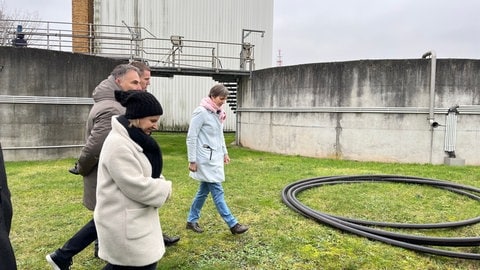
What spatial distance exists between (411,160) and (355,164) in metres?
1.43

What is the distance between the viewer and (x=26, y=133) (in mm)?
9609

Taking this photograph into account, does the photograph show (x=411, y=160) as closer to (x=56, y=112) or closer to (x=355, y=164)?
(x=355, y=164)

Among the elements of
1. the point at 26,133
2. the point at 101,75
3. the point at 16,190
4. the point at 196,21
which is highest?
the point at 196,21

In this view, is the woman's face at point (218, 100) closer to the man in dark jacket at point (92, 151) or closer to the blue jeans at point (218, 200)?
the blue jeans at point (218, 200)

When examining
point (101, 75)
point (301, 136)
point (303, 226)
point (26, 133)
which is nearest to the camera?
point (303, 226)

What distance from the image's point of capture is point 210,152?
413 centimetres

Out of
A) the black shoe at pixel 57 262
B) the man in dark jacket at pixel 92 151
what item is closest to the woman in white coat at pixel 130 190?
the man in dark jacket at pixel 92 151

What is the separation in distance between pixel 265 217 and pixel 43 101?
23.9 feet

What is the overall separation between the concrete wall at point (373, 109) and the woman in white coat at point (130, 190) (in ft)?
29.1

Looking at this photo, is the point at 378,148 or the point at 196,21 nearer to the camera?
the point at 378,148

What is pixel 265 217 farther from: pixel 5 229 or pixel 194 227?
pixel 5 229

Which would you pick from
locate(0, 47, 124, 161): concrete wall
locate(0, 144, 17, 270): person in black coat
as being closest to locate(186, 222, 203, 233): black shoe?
locate(0, 144, 17, 270): person in black coat

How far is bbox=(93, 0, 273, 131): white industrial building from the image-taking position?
1923 centimetres

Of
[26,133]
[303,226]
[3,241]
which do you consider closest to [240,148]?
[26,133]
